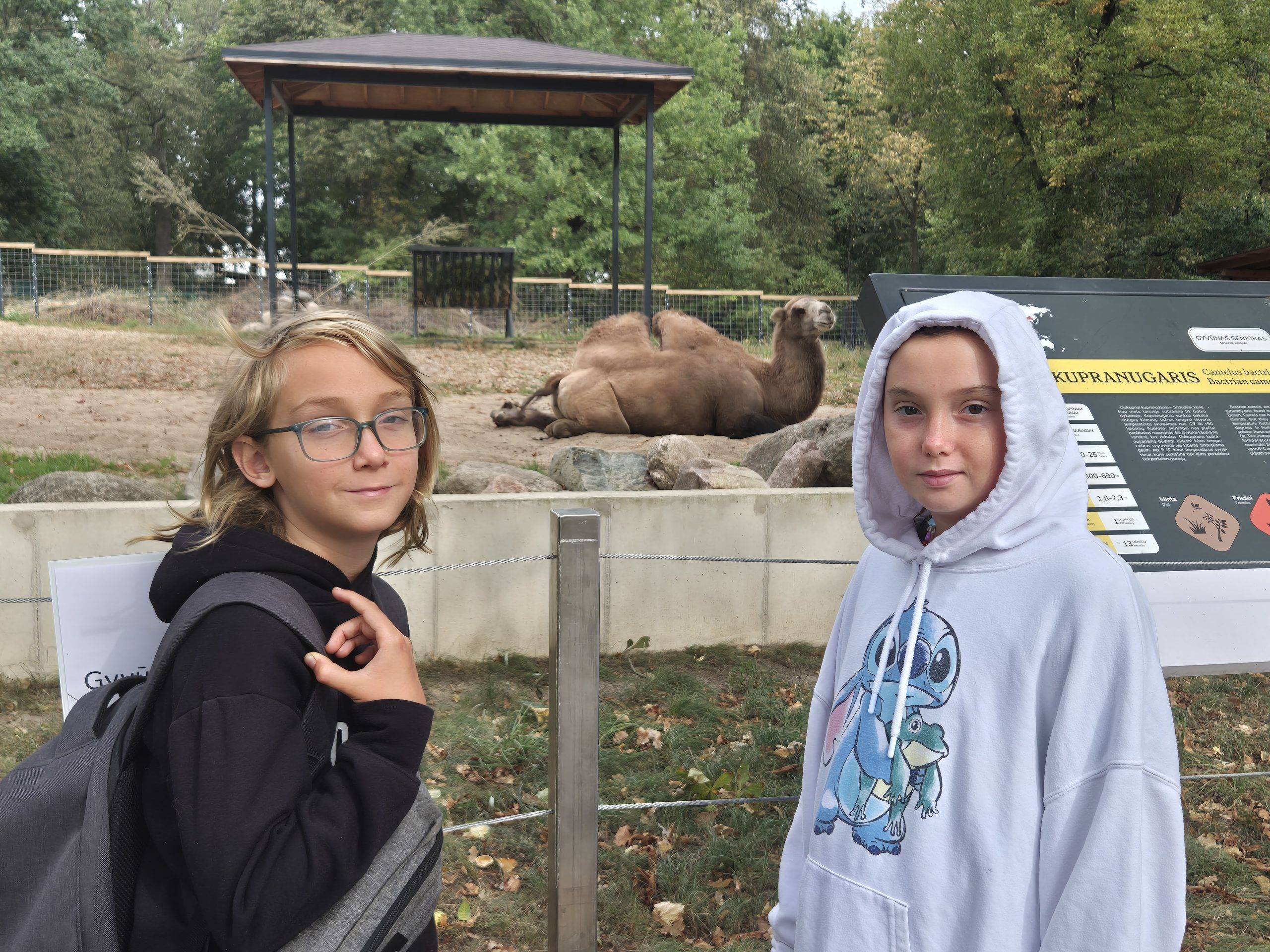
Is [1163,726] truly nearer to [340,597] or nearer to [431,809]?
[431,809]

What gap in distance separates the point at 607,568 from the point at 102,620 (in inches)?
160

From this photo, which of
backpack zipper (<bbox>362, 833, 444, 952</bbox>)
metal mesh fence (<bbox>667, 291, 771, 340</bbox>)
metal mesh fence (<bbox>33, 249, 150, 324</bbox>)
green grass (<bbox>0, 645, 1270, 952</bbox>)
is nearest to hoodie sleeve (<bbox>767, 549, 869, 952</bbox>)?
backpack zipper (<bbox>362, 833, 444, 952</bbox>)

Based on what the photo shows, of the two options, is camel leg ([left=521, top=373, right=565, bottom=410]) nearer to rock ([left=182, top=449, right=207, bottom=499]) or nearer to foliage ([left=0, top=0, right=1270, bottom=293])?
rock ([left=182, top=449, right=207, bottom=499])

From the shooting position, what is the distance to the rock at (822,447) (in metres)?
7.04

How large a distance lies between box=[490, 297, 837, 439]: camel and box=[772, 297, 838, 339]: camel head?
10 millimetres

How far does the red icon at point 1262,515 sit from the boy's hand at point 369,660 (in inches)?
96.1

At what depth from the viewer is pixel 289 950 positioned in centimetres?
131

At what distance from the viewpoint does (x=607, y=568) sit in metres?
5.68

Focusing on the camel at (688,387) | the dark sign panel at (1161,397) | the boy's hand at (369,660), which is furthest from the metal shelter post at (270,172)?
the boy's hand at (369,660)

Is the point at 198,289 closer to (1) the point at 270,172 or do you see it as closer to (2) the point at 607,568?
(1) the point at 270,172

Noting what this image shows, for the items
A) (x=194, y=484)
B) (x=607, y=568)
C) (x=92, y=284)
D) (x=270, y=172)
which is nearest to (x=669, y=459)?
(x=607, y=568)

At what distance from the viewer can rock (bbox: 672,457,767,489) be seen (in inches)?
259

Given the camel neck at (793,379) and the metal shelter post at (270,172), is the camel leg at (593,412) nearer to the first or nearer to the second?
the camel neck at (793,379)

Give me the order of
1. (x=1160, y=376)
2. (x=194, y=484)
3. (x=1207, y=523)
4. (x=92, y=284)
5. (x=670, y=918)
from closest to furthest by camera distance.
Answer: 1. (x=1207, y=523)
2. (x=1160, y=376)
3. (x=670, y=918)
4. (x=194, y=484)
5. (x=92, y=284)
